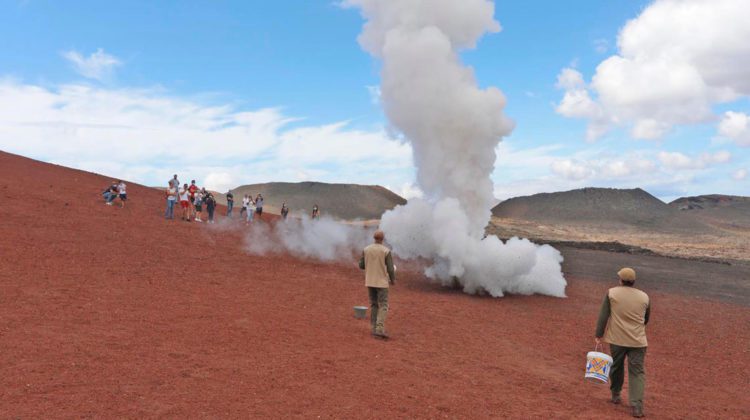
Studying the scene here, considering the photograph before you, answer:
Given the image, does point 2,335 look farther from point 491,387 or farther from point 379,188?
point 379,188

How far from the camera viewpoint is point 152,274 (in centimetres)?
1404

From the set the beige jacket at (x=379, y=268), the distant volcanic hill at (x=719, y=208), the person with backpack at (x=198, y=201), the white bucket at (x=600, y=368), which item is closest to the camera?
the white bucket at (x=600, y=368)

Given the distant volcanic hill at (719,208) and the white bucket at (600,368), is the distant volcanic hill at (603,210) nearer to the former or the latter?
the distant volcanic hill at (719,208)

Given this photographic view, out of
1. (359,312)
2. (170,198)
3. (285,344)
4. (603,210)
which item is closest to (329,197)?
(603,210)

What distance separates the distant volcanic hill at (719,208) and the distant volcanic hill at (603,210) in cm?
1037

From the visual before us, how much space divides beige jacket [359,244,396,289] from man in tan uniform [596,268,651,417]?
12.8 feet

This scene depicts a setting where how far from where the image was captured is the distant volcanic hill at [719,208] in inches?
4087

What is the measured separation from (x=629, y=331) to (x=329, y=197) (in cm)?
10115

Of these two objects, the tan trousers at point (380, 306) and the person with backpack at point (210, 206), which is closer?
the tan trousers at point (380, 306)

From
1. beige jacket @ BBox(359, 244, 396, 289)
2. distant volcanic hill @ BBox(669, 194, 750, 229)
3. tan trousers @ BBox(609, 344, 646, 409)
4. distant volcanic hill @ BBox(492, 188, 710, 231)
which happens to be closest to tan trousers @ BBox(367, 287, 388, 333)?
beige jacket @ BBox(359, 244, 396, 289)

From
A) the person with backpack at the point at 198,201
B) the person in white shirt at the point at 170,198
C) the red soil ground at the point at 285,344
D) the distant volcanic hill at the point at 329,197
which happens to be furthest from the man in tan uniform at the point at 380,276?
the distant volcanic hill at the point at 329,197

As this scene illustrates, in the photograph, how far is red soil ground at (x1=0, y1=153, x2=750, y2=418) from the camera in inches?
250

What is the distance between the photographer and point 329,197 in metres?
107

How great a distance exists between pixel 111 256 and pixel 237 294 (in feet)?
16.1
